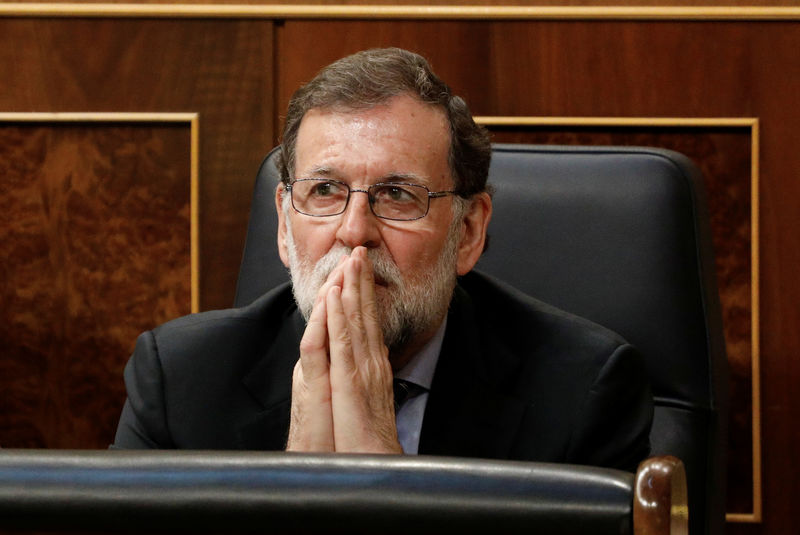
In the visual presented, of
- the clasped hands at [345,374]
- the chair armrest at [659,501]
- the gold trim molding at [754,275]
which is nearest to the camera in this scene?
the chair armrest at [659,501]

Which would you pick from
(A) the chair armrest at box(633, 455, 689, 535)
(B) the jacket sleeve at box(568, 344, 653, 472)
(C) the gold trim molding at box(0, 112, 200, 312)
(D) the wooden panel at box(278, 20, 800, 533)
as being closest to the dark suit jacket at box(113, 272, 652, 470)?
(B) the jacket sleeve at box(568, 344, 653, 472)

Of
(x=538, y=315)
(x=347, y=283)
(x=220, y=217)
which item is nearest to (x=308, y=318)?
(x=347, y=283)

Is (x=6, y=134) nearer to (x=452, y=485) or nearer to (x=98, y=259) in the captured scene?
(x=98, y=259)

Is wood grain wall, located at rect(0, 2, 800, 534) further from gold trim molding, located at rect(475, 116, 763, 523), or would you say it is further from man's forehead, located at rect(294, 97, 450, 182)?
man's forehead, located at rect(294, 97, 450, 182)

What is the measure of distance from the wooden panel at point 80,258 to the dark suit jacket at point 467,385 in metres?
0.57

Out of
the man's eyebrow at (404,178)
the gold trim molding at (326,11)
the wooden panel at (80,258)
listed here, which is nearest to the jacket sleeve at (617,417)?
the man's eyebrow at (404,178)

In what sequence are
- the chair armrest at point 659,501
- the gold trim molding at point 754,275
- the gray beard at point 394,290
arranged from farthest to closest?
1. the gold trim molding at point 754,275
2. the gray beard at point 394,290
3. the chair armrest at point 659,501

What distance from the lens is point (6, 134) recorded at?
200 cm

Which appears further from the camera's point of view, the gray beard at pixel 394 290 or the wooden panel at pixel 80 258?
the wooden panel at pixel 80 258

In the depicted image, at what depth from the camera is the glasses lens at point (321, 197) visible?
1.36 m

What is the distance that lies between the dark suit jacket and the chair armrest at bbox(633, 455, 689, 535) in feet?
2.50

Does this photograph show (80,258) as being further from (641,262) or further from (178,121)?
(641,262)

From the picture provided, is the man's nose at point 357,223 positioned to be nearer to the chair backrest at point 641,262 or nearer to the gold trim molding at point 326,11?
the chair backrest at point 641,262

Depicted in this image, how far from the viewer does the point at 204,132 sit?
1992 millimetres
